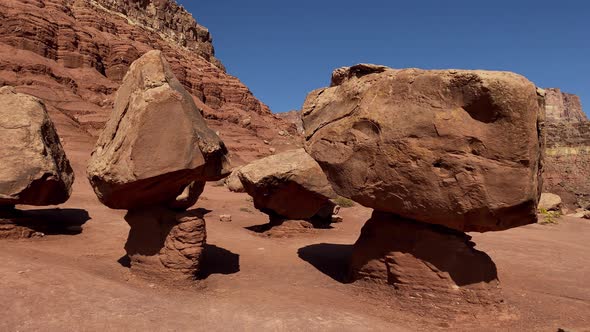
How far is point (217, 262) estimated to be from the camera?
28.0 feet

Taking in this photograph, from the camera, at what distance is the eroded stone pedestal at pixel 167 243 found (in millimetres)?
6727

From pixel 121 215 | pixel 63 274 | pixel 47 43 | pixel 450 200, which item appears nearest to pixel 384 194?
pixel 450 200

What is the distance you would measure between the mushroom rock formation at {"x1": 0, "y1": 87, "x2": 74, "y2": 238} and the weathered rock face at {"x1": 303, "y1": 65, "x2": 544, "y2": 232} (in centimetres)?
687

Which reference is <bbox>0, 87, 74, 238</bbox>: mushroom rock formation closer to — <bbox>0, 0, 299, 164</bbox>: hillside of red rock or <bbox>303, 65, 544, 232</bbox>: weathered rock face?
<bbox>303, 65, 544, 232</bbox>: weathered rock face

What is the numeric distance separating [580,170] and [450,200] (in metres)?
23.1

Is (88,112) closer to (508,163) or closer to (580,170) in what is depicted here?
(508,163)

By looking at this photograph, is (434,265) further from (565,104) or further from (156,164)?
(565,104)

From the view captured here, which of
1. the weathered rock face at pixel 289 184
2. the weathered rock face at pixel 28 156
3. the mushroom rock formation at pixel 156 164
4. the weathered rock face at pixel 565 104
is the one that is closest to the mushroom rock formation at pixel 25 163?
the weathered rock face at pixel 28 156

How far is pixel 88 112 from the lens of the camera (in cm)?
3130

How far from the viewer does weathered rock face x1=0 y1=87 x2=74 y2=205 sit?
859 cm

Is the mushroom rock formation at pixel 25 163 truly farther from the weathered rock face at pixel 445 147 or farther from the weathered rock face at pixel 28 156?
the weathered rock face at pixel 445 147

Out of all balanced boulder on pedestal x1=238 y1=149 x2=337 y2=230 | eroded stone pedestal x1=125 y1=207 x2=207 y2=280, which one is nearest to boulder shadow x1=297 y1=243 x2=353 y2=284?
balanced boulder on pedestal x1=238 y1=149 x2=337 y2=230

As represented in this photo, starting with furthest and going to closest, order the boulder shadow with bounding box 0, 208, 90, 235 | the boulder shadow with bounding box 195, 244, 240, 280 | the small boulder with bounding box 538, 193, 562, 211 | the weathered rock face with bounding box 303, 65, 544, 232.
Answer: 1. the small boulder with bounding box 538, 193, 562, 211
2. the boulder shadow with bounding box 0, 208, 90, 235
3. the boulder shadow with bounding box 195, 244, 240, 280
4. the weathered rock face with bounding box 303, 65, 544, 232

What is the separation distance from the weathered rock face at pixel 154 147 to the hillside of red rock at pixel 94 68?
940 inches
